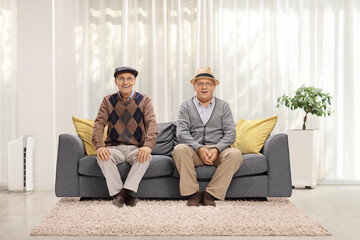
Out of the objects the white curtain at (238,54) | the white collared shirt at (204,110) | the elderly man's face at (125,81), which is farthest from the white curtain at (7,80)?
the white collared shirt at (204,110)

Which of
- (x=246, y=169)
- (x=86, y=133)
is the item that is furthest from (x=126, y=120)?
(x=246, y=169)

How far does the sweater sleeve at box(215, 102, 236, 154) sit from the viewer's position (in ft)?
11.3

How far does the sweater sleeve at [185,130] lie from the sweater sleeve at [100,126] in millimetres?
628

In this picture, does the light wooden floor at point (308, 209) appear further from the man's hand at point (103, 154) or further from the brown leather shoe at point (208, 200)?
the brown leather shoe at point (208, 200)

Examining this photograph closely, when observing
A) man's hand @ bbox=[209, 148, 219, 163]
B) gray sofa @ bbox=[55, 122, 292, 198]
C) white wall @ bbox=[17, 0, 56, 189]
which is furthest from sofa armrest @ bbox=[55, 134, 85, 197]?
man's hand @ bbox=[209, 148, 219, 163]

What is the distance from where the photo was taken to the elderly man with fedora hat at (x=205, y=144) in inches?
128

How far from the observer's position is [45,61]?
443cm

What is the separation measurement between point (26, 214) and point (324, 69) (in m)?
3.70

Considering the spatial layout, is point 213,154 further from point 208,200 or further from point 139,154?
point 139,154

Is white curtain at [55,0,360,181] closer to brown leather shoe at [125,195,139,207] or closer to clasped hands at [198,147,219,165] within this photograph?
clasped hands at [198,147,219,165]

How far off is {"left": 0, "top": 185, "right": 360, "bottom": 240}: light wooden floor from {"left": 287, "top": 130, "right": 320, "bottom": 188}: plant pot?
128 mm

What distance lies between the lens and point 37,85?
4414 mm

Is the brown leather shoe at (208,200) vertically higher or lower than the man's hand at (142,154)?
lower

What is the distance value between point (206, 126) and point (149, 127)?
51cm
